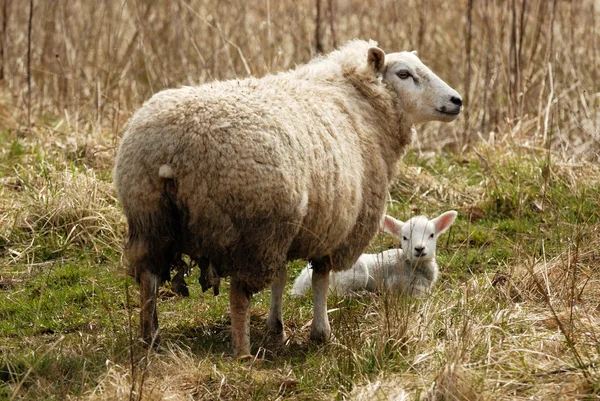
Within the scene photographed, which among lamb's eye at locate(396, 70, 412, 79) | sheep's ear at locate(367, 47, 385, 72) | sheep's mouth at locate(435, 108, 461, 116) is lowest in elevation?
sheep's mouth at locate(435, 108, 461, 116)

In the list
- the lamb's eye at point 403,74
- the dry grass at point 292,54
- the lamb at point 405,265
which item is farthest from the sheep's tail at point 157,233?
the dry grass at point 292,54

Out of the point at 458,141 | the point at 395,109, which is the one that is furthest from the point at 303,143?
the point at 458,141

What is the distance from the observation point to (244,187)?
4.49 m

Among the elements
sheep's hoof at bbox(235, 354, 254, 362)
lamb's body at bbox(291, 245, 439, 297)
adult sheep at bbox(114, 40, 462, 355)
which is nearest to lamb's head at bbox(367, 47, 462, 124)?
adult sheep at bbox(114, 40, 462, 355)

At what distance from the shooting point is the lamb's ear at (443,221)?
646cm

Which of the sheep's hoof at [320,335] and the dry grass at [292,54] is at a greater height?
the dry grass at [292,54]

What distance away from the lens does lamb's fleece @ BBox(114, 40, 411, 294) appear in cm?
449

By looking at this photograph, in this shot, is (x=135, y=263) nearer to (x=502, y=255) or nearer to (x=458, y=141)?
(x=502, y=255)

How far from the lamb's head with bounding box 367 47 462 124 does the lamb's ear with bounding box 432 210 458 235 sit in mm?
763

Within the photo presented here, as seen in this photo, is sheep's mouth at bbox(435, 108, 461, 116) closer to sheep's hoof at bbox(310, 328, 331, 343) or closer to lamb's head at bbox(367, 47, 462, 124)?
lamb's head at bbox(367, 47, 462, 124)

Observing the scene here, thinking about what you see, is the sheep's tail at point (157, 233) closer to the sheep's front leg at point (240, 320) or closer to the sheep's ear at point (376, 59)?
the sheep's front leg at point (240, 320)

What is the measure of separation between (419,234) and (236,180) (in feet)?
7.10

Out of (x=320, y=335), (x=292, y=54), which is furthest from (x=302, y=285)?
(x=292, y=54)

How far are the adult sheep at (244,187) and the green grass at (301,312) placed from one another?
1.00ft
